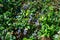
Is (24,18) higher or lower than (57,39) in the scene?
higher

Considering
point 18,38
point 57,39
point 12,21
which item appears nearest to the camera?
point 57,39

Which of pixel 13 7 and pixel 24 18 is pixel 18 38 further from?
pixel 13 7

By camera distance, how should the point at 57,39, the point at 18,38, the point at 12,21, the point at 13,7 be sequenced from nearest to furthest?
the point at 57,39 < the point at 18,38 < the point at 12,21 < the point at 13,7

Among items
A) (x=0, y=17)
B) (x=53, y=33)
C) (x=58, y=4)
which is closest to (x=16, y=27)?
(x=0, y=17)

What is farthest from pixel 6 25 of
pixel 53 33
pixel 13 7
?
pixel 53 33

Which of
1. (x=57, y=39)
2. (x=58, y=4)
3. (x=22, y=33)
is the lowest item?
(x=57, y=39)

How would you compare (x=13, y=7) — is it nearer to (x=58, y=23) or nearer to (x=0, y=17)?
(x=0, y=17)

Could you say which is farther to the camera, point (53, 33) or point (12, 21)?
point (12, 21)
